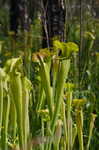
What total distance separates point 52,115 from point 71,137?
0.18 m

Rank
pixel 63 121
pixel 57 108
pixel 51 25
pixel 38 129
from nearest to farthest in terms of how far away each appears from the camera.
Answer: pixel 57 108
pixel 63 121
pixel 38 129
pixel 51 25

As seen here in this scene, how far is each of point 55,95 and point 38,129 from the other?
41 centimetres

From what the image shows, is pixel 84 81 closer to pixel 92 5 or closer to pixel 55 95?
pixel 92 5

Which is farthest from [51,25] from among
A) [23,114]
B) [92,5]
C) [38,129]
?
[23,114]

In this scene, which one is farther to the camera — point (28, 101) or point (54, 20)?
point (54, 20)

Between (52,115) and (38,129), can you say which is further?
(38,129)

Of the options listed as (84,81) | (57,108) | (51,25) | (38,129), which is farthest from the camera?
(51,25)

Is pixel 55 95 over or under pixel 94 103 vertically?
over

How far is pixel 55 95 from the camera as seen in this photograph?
127 cm

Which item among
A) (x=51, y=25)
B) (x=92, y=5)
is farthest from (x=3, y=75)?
(x=92, y=5)

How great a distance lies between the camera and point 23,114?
115 centimetres

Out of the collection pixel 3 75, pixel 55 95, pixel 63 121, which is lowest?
pixel 63 121

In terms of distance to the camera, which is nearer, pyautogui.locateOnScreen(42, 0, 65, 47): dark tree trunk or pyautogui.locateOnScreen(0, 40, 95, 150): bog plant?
pyautogui.locateOnScreen(0, 40, 95, 150): bog plant

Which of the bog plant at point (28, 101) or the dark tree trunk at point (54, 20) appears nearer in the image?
the bog plant at point (28, 101)
